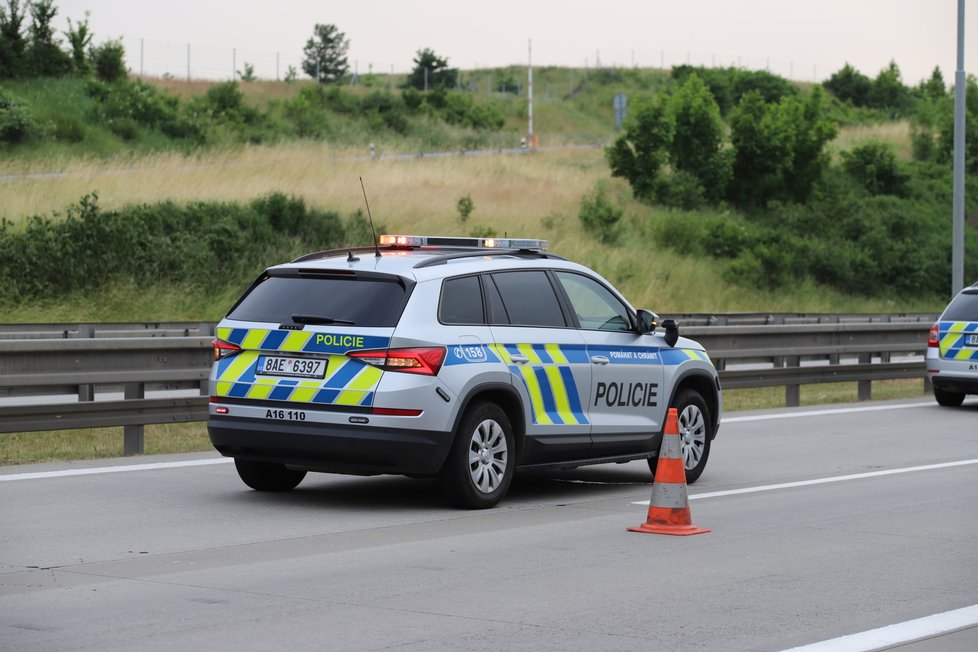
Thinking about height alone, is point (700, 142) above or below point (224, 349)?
above

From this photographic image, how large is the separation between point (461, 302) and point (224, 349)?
1.67 m

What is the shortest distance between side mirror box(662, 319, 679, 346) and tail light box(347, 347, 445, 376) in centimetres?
251

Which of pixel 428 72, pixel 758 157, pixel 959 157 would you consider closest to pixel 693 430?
pixel 959 157

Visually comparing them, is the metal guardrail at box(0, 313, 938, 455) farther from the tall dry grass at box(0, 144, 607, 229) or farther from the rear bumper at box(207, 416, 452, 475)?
the tall dry grass at box(0, 144, 607, 229)

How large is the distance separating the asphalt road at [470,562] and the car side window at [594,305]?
129cm

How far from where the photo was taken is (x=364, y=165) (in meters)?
53.0

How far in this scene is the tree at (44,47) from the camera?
62.1 meters

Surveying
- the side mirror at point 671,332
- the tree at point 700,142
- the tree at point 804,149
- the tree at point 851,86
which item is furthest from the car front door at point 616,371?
the tree at point 851,86

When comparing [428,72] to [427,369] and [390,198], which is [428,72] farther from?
[427,369]

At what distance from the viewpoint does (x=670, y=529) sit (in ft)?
30.4

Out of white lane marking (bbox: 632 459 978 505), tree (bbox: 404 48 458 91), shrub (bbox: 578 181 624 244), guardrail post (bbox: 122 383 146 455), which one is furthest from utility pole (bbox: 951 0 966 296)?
tree (bbox: 404 48 458 91)

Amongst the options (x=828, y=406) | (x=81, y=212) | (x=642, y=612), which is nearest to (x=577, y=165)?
(x=81, y=212)

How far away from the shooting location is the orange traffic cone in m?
9.29

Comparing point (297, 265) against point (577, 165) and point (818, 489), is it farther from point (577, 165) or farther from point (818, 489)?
point (577, 165)
